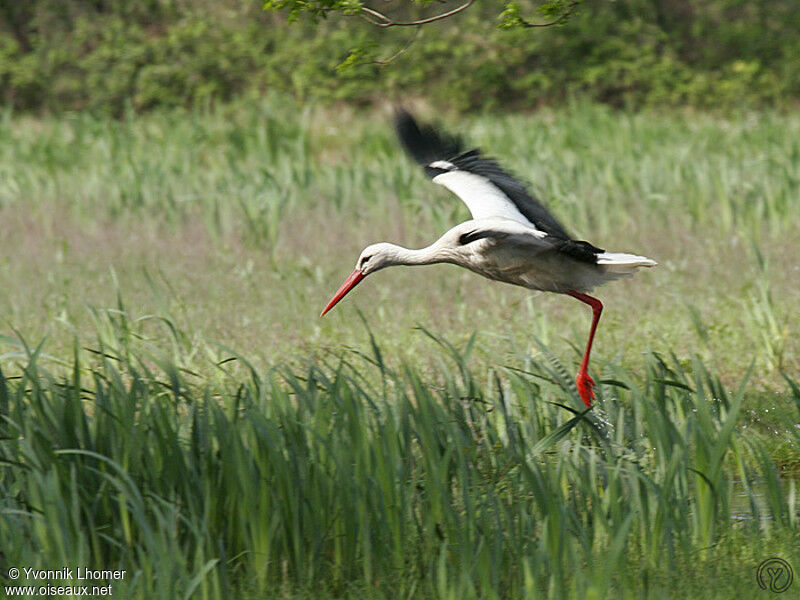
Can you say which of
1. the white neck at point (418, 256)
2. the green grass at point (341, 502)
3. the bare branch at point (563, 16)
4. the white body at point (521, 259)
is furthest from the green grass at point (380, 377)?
the bare branch at point (563, 16)

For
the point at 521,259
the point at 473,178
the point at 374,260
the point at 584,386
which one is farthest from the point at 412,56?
the point at 584,386

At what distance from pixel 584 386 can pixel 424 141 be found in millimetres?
1529

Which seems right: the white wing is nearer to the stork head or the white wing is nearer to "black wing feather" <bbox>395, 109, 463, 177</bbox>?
"black wing feather" <bbox>395, 109, 463, 177</bbox>

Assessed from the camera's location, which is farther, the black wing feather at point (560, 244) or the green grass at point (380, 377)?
the black wing feather at point (560, 244)

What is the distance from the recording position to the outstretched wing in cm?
487

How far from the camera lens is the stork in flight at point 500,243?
4.32 meters

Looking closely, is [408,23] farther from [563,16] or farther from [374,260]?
[374,260]

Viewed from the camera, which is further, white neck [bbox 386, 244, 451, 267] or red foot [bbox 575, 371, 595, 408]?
white neck [bbox 386, 244, 451, 267]

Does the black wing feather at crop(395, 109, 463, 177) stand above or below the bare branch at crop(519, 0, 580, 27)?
below

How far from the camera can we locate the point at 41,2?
19.5 m

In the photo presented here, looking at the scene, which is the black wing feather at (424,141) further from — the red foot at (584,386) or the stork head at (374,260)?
the red foot at (584,386)

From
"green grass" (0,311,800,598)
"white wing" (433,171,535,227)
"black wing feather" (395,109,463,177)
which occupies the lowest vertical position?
"green grass" (0,311,800,598)

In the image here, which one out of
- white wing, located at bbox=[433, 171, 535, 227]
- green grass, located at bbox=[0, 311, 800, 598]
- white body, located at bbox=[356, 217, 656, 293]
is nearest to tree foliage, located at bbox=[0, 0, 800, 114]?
white wing, located at bbox=[433, 171, 535, 227]

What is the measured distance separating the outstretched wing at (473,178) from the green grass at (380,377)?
0.50m
